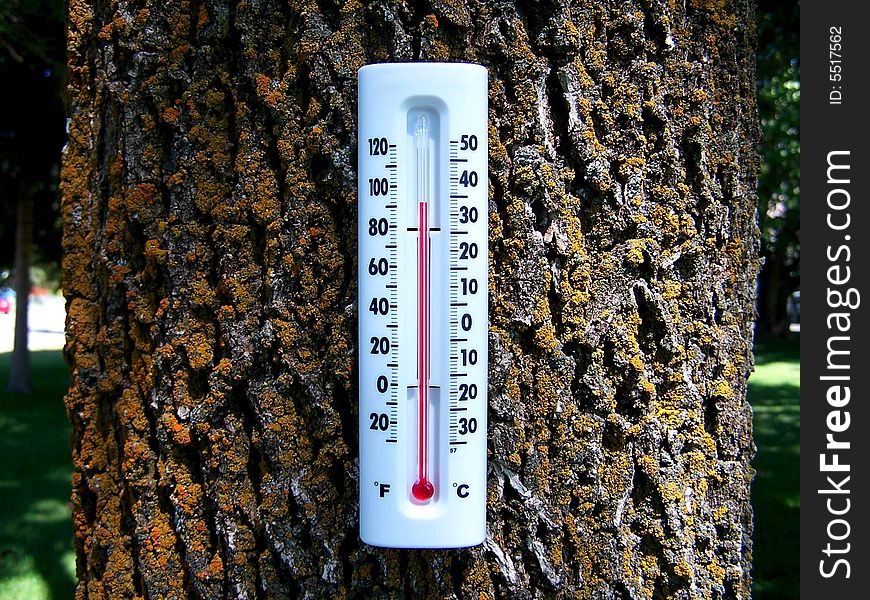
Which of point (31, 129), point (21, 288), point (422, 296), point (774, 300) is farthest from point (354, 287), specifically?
point (774, 300)

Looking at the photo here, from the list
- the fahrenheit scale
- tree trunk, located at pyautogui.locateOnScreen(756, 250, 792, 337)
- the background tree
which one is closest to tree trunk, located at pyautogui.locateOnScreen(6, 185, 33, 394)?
the background tree

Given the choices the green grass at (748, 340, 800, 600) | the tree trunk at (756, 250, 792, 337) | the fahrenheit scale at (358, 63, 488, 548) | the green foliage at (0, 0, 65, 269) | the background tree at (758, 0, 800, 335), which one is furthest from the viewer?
the tree trunk at (756, 250, 792, 337)

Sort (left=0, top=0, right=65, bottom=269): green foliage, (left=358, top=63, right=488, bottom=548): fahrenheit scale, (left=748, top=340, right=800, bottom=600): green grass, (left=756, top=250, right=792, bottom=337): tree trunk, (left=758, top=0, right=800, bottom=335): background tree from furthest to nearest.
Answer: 1. (left=756, top=250, right=792, bottom=337): tree trunk
2. (left=0, top=0, right=65, bottom=269): green foliage
3. (left=758, top=0, right=800, bottom=335): background tree
4. (left=748, top=340, right=800, bottom=600): green grass
5. (left=358, top=63, right=488, bottom=548): fahrenheit scale

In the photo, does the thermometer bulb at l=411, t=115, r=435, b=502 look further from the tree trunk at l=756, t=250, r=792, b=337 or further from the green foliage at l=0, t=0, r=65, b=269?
the tree trunk at l=756, t=250, r=792, b=337

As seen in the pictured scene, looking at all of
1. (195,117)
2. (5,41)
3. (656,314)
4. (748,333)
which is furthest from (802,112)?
(5,41)

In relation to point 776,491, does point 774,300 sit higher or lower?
higher

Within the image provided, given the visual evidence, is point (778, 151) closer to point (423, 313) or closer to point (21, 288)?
point (423, 313)

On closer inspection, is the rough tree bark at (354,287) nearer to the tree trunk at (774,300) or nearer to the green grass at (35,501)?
the green grass at (35,501)
